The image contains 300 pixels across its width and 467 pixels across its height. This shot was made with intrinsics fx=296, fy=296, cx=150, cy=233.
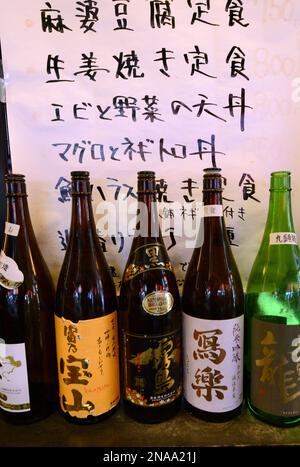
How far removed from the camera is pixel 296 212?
711 millimetres

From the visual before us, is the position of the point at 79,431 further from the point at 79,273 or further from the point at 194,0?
the point at 194,0

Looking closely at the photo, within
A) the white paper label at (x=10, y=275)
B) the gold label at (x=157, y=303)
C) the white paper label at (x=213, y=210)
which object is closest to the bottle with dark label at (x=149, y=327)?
the gold label at (x=157, y=303)

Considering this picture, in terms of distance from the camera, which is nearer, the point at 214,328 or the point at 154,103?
the point at 214,328

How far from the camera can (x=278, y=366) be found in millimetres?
542

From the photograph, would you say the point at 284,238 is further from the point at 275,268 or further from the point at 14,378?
the point at 14,378

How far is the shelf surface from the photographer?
52 centimetres

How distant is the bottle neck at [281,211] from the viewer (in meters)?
0.60

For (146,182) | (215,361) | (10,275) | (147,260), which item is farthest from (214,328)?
(10,275)

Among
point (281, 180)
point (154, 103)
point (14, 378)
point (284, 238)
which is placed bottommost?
point (14, 378)

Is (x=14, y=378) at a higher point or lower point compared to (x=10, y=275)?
lower

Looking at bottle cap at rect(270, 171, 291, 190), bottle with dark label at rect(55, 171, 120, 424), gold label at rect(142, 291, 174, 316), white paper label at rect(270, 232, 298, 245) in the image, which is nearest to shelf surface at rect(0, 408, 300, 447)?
bottle with dark label at rect(55, 171, 120, 424)

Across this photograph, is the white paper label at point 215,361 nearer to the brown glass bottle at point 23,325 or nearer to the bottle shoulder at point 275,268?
the bottle shoulder at point 275,268

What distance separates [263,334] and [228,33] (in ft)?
2.08

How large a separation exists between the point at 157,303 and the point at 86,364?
0.17 meters
